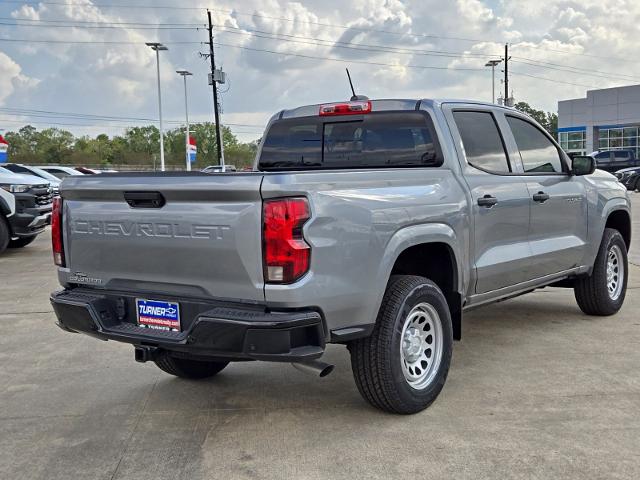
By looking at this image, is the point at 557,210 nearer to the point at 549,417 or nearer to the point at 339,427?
the point at 549,417

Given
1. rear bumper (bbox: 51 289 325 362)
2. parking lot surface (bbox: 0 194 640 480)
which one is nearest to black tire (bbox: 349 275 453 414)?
parking lot surface (bbox: 0 194 640 480)

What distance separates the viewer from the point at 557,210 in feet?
17.9

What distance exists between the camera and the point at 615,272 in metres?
6.57

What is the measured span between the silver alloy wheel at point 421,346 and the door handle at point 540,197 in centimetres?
152

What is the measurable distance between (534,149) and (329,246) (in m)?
2.80

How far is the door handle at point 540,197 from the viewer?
513cm

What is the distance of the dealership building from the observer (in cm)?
4906

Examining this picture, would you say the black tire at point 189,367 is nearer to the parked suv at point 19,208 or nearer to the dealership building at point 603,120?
the parked suv at point 19,208

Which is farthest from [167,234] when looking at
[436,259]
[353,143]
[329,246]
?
[353,143]

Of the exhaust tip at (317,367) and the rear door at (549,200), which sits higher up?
the rear door at (549,200)

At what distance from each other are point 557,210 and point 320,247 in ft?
9.43

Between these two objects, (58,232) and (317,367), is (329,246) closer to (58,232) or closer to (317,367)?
(317,367)

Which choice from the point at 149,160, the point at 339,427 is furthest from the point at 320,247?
the point at 149,160

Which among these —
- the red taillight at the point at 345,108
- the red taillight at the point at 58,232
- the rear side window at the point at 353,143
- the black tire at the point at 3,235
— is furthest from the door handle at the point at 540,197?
the black tire at the point at 3,235
